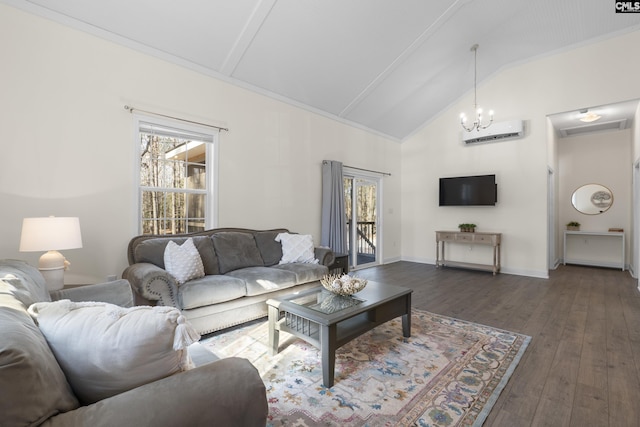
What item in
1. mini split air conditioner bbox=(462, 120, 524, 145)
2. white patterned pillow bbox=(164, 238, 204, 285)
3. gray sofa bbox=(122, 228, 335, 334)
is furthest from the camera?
mini split air conditioner bbox=(462, 120, 524, 145)

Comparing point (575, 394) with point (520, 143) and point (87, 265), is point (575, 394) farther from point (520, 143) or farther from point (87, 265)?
point (520, 143)

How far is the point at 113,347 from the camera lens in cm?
87

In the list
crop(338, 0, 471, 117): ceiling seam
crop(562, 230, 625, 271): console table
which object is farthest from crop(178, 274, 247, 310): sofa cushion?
crop(562, 230, 625, 271): console table

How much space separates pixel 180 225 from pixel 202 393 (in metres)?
3.24

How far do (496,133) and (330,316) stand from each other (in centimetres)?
526

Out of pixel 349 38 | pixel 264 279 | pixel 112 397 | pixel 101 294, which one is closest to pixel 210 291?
pixel 264 279

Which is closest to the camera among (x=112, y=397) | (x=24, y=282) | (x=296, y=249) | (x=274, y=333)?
(x=112, y=397)

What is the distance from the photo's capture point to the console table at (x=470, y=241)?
5.55 m

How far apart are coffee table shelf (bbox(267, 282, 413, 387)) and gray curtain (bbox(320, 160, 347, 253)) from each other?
2436 mm

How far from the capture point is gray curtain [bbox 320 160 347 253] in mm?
5160

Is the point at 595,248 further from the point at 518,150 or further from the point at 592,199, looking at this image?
the point at 518,150

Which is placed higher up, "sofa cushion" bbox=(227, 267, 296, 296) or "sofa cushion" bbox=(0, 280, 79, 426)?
"sofa cushion" bbox=(0, 280, 79, 426)

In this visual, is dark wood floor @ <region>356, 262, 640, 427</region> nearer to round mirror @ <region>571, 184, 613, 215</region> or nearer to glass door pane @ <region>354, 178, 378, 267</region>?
glass door pane @ <region>354, 178, 378, 267</region>

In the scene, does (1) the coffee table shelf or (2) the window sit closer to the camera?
(1) the coffee table shelf
